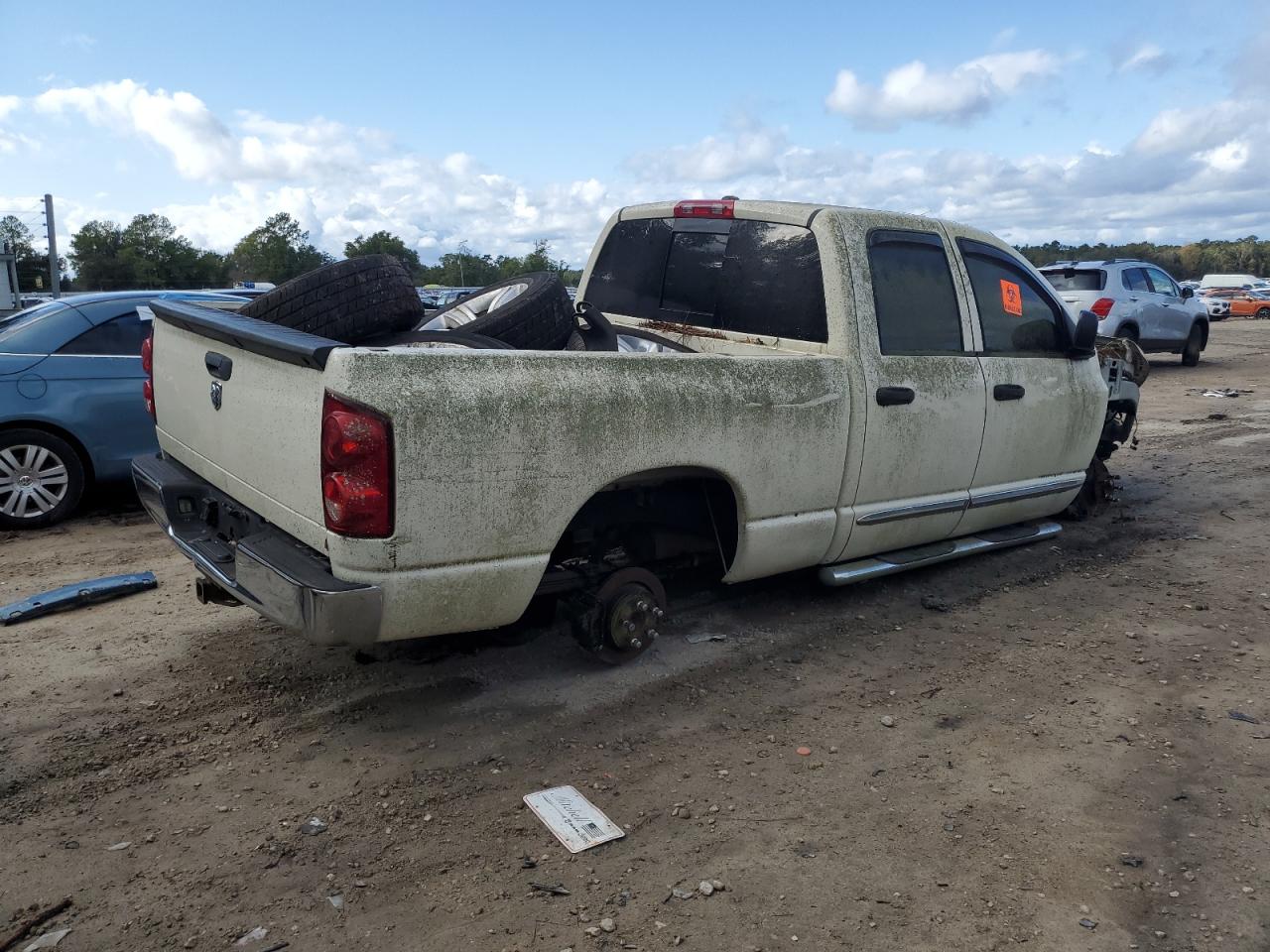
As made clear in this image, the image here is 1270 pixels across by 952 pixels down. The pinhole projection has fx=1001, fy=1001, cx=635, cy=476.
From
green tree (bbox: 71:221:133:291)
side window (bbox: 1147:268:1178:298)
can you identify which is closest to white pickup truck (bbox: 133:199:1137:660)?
side window (bbox: 1147:268:1178:298)

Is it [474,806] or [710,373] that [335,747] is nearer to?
[474,806]

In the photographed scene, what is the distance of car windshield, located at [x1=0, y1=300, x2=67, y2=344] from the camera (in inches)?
267

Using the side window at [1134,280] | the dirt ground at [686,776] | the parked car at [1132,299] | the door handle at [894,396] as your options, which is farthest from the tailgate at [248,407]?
the side window at [1134,280]

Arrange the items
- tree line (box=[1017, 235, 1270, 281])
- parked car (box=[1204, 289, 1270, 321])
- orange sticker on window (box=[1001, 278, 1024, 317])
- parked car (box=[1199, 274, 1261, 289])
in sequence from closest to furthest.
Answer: orange sticker on window (box=[1001, 278, 1024, 317]) → parked car (box=[1204, 289, 1270, 321]) → parked car (box=[1199, 274, 1261, 289]) → tree line (box=[1017, 235, 1270, 281])

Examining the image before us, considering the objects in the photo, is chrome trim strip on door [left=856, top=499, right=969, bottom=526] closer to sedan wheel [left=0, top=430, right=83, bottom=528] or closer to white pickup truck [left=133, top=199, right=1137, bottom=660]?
white pickup truck [left=133, top=199, right=1137, bottom=660]

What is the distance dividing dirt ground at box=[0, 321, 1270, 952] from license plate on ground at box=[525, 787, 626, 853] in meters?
0.05

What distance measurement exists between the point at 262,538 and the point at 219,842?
1.01 metres

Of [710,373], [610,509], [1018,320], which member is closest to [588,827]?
[610,509]

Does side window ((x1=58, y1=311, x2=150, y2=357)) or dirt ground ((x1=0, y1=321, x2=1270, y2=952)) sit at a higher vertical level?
side window ((x1=58, y1=311, x2=150, y2=357))

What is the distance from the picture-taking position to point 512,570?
3.49 metres

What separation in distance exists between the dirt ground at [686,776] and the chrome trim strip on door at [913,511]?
532mm

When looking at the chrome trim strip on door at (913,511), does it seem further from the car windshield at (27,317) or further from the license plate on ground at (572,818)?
the car windshield at (27,317)

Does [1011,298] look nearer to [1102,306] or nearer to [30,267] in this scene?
[1102,306]

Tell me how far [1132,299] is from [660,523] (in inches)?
518
